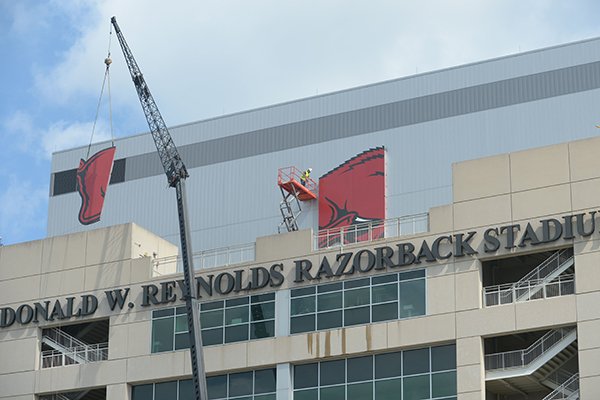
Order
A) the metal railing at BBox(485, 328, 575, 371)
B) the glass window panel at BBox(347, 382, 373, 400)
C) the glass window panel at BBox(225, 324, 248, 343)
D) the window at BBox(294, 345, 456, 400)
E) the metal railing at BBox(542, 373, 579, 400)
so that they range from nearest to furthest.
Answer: the metal railing at BBox(542, 373, 579, 400), the metal railing at BBox(485, 328, 575, 371), the window at BBox(294, 345, 456, 400), the glass window panel at BBox(347, 382, 373, 400), the glass window panel at BBox(225, 324, 248, 343)

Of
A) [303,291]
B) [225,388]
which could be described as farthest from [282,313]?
[225,388]

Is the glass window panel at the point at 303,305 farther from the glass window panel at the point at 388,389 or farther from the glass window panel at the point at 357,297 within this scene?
the glass window panel at the point at 388,389

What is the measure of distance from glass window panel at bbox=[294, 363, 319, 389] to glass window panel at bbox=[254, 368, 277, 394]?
1.25m

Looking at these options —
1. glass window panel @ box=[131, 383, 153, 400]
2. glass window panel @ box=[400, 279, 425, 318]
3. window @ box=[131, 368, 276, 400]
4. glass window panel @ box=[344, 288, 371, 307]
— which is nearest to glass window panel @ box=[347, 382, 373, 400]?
glass window panel @ box=[400, 279, 425, 318]

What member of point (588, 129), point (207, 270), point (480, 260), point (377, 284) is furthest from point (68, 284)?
point (588, 129)

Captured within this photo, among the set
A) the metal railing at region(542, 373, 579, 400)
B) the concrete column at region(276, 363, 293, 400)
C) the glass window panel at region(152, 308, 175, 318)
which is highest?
the glass window panel at region(152, 308, 175, 318)

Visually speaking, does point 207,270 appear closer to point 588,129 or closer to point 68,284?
point 68,284

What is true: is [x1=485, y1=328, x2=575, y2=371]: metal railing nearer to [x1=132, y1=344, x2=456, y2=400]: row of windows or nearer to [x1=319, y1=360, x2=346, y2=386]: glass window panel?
[x1=132, y1=344, x2=456, y2=400]: row of windows

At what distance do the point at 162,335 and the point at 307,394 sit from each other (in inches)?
377

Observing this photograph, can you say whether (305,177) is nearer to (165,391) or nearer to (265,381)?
(165,391)

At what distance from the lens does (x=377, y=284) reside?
71500mm

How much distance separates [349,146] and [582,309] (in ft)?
129

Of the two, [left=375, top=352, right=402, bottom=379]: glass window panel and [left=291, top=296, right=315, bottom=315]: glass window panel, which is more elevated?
[left=291, top=296, right=315, bottom=315]: glass window panel

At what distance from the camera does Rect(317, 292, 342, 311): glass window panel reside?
7238 cm
